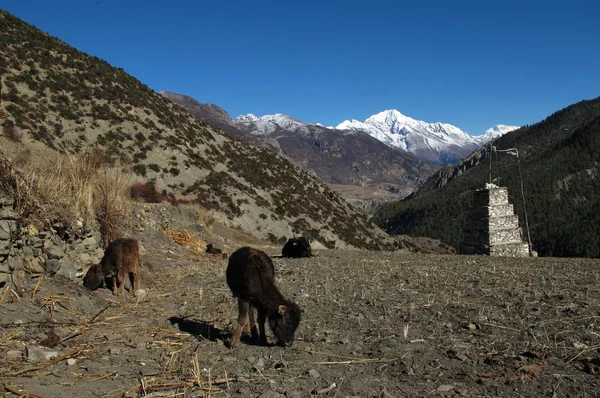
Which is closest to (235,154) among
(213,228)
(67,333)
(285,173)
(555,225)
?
(285,173)

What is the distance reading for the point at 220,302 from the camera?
9828 millimetres

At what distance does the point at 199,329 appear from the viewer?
7.85 m

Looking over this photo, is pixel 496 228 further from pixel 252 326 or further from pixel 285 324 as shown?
pixel 285 324

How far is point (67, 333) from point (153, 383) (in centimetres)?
232

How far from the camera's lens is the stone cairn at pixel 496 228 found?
27344mm

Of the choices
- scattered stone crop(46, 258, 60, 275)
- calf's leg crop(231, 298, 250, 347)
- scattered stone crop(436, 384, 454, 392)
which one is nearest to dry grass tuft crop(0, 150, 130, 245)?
scattered stone crop(46, 258, 60, 275)

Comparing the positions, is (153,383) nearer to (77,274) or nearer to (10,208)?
(10,208)

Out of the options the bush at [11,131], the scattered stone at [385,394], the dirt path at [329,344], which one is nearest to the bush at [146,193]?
the bush at [11,131]

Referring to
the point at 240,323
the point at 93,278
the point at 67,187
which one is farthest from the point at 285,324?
the point at 67,187

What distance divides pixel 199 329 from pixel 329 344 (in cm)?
252

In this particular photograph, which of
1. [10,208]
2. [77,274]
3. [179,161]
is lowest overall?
[77,274]

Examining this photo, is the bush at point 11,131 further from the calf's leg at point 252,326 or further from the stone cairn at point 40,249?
the calf's leg at point 252,326

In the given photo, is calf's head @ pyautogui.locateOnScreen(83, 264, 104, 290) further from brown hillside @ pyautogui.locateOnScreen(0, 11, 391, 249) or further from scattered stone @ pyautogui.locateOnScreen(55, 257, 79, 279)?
brown hillside @ pyautogui.locateOnScreen(0, 11, 391, 249)

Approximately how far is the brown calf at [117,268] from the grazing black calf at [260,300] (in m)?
3.91
